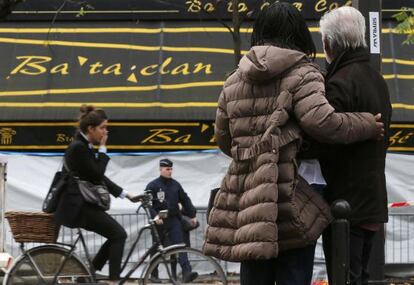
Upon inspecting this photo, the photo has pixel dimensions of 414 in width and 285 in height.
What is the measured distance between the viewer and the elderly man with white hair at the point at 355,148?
5.00m

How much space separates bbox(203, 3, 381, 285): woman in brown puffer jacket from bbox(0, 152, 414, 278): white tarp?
9597 millimetres

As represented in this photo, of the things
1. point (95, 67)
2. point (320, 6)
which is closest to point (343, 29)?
point (95, 67)

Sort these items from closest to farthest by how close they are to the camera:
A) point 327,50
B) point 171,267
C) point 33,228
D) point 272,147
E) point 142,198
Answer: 1. point 272,147
2. point 327,50
3. point 33,228
4. point 142,198
5. point 171,267

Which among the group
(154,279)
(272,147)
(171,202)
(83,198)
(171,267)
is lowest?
(154,279)

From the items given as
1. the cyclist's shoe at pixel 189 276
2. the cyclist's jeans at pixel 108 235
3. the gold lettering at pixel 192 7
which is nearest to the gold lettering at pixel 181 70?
the gold lettering at pixel 192 7

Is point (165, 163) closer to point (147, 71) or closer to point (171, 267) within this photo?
point (147, 71)

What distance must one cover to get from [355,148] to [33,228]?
16.6ft

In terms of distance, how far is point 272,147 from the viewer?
4.68 m

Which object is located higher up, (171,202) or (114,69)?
(114,69)

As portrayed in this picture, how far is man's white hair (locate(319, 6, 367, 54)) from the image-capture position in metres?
5.09

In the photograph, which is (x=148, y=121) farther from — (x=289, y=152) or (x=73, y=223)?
(x=289, y=152)

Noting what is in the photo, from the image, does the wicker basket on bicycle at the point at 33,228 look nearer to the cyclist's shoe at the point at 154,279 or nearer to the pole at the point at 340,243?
the cyclist's shoe at the point at 154,279

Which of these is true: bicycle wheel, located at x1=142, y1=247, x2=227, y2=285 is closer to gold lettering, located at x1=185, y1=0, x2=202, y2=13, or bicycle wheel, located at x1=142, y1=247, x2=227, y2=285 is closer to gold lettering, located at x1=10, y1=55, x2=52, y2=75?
gold lettering, located at x1=10, y1=55, x2=52, y2=75

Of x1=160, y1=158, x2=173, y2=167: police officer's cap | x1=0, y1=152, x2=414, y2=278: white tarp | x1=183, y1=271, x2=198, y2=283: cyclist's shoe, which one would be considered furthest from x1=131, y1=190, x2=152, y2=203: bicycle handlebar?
x1=0, y1=152, x2=414, y2=278: white tarp
